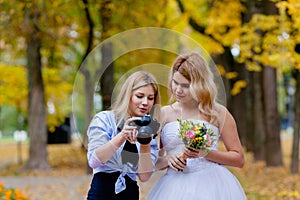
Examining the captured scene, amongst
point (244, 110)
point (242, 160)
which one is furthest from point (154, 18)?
point (242, 160)

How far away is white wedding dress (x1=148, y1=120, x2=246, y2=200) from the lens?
4254 millimetres

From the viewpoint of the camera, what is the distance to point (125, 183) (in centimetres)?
396

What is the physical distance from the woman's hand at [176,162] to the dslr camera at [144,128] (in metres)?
0.40

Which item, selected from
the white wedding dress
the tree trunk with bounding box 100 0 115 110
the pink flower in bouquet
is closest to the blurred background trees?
the tree trunk with bounding box 100 0 115 110

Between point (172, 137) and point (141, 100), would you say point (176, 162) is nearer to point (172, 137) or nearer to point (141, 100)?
point (172, 137)

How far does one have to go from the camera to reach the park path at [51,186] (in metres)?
12.2

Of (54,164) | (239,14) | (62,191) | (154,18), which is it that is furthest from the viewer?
(54,164)

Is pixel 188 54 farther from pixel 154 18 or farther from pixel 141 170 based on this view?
pixel 154 18

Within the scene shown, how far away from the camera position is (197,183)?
168 inches

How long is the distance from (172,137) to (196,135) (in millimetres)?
334

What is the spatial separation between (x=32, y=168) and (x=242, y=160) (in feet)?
51.0

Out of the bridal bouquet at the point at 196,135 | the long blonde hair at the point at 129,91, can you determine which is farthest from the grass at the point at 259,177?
the long blonde hair at the point at 129,91

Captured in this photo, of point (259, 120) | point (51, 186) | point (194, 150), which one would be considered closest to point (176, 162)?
point (194, 150)

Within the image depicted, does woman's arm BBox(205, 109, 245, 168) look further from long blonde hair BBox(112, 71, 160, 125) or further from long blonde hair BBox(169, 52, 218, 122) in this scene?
long blonde hair BBox(112, 71, 160, 125)
